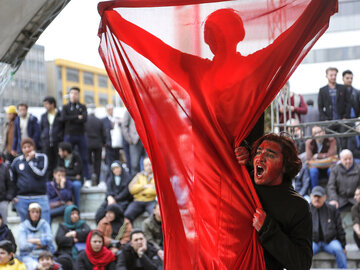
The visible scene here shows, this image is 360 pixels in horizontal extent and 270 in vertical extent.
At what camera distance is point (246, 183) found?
301 cm

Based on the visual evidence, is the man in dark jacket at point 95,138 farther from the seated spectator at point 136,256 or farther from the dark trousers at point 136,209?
the seated spectator at point 136,256

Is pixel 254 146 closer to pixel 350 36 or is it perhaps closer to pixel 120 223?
pixel 120 223

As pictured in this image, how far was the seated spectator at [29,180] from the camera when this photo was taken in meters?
9.12

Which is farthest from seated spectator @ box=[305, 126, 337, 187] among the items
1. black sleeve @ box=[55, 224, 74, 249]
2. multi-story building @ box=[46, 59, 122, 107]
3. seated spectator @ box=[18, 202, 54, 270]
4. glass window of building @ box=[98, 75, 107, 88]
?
glass window of building @ box=[98, 75, 107, 88]

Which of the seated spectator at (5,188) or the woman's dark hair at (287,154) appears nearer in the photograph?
the woman's dark hair at (287,154)

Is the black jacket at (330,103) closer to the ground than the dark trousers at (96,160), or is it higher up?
higher up

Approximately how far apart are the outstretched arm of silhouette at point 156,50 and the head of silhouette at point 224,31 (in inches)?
4.1

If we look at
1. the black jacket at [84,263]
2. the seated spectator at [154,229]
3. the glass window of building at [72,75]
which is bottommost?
the black jacket at [84,263]

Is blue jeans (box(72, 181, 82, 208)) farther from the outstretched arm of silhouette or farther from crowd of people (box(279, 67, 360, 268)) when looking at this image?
the outstretched arm of silhouette

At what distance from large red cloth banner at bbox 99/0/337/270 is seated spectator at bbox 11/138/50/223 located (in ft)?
20.3

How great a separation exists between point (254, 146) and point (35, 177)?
654cm

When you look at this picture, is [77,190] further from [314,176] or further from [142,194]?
[314,176]

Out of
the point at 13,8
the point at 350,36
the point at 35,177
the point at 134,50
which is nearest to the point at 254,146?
the point at 134,50

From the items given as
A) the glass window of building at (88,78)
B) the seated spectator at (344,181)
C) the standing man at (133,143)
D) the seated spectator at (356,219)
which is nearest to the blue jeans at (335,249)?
the seated spectator at (356,219)
